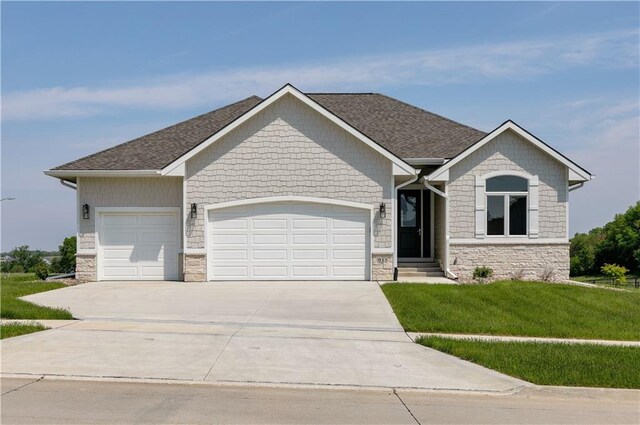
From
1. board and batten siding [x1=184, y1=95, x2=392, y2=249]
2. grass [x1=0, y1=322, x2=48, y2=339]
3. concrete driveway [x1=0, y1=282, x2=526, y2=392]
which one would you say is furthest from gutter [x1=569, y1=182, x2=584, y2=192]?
grass [x1=0, y1=322, x2=48, y2=339]

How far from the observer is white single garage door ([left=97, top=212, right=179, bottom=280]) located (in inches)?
736

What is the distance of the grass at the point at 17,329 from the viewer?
9859 mm

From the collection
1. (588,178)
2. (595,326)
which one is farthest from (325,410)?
(588,178)

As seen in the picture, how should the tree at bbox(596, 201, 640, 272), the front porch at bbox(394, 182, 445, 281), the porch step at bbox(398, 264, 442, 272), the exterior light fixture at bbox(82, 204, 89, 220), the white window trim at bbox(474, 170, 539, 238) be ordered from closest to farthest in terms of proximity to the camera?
the exterior light fixture at bbox(82, 204, 89, 220) < the white window trim at bbox(474, 170, 539, 238) < the porch step at bbox(398, 264, 442, 272) < the front porch at bbox(394, 182, 445, 281) < the tree at bbox(596, 201, 640, 272)

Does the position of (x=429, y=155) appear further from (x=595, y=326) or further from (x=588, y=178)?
(x=595, y=326)

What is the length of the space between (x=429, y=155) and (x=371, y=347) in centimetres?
1130

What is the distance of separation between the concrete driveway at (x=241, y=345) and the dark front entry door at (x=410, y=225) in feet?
19.2

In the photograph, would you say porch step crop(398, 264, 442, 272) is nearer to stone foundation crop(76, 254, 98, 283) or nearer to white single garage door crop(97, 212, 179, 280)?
white single garage door crop(97, 212, 179, 280)

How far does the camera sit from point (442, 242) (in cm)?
1944

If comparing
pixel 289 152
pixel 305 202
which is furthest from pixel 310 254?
pixel 289 152

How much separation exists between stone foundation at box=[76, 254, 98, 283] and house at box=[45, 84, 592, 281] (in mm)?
45

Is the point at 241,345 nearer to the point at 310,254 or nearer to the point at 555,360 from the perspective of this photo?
the point at 555,360

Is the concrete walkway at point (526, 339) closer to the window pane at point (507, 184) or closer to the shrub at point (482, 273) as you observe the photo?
the shrub at point (482, 273)

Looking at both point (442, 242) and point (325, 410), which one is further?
point (442, 242)
